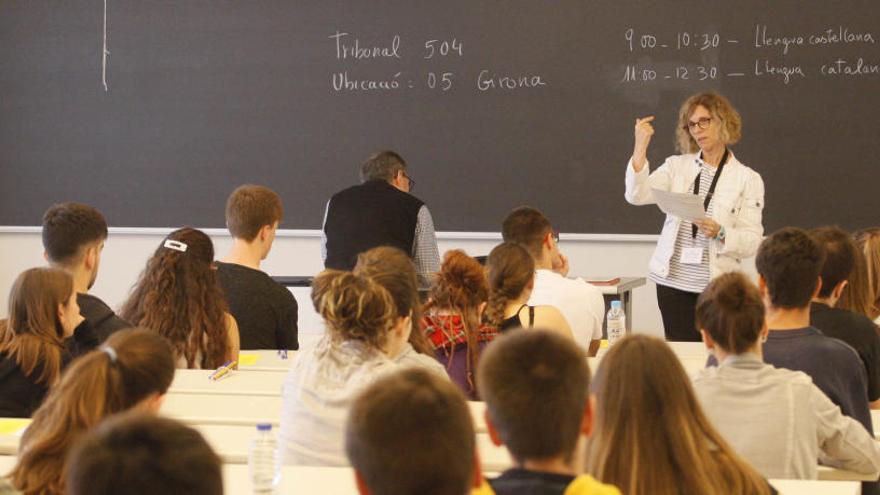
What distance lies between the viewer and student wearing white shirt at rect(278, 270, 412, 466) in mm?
2926

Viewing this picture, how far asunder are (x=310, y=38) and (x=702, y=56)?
2.48m

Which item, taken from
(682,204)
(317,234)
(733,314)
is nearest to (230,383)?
(733,314)

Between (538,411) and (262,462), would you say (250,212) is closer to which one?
(262,462)

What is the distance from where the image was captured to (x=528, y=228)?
4.67 metres

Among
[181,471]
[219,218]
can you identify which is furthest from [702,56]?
[181,471]

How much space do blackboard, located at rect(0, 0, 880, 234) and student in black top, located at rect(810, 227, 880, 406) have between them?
122 inches

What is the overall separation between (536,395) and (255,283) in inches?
117

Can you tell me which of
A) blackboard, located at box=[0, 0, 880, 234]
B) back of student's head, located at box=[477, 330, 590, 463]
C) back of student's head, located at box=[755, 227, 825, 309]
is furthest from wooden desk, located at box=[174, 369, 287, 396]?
blackboard, located at box=[0, 0, 880, 234]

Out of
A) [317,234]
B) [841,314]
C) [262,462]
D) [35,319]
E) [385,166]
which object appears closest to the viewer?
[262,462]

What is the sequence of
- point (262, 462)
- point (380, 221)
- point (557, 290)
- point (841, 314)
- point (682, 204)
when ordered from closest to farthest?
point (262, 462), point (841, 314), point (557, 290), point (682, 204), point (380, 221)

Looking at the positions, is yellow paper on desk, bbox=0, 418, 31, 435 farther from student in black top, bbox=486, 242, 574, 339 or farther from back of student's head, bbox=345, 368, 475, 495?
back of student's head, bbox=345, 368, 475, 495

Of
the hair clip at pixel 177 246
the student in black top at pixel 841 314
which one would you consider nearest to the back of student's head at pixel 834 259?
the student in black top at pixel 841 314

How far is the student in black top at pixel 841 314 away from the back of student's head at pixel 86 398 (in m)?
2.19

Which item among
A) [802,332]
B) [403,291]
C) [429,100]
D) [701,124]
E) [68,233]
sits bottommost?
[802,332]
